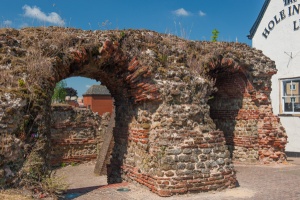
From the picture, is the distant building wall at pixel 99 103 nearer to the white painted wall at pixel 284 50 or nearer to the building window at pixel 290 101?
the white painted wall at pixel 284 50

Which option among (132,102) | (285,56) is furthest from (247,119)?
(132,102)

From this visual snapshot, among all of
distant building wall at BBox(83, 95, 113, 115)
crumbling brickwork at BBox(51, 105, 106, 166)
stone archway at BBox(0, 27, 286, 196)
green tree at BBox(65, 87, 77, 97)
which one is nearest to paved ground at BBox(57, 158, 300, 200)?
stone archway at BBox(0, 27, 286, 196)

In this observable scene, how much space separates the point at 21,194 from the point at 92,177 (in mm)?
6212

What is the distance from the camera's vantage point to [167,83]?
24.6 feet

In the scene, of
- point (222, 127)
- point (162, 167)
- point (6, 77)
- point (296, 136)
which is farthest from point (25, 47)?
point (296, 136)

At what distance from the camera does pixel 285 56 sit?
13.7 m

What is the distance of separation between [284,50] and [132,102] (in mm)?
8774

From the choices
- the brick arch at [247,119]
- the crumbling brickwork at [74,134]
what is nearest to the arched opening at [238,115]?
the brick arch at [247,119]

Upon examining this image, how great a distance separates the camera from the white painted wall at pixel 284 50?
43.8 feet

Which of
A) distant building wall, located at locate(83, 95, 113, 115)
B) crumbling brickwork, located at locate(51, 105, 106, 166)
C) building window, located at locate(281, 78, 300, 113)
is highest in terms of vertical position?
distant building wall, located at locate(83, 95, 113, 115)

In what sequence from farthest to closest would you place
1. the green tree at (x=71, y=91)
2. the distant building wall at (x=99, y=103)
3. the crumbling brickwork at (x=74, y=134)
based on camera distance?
the green tree at (x=71, y=91) → the distant building wall at (x=99, y=103) → the crumbling brickwork at (x=74, y=134)

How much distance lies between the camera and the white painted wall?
1336cm

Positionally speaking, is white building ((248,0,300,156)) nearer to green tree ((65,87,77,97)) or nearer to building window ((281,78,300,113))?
building window ((281,78,300,113))

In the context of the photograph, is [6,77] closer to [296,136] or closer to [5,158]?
[5,158]
